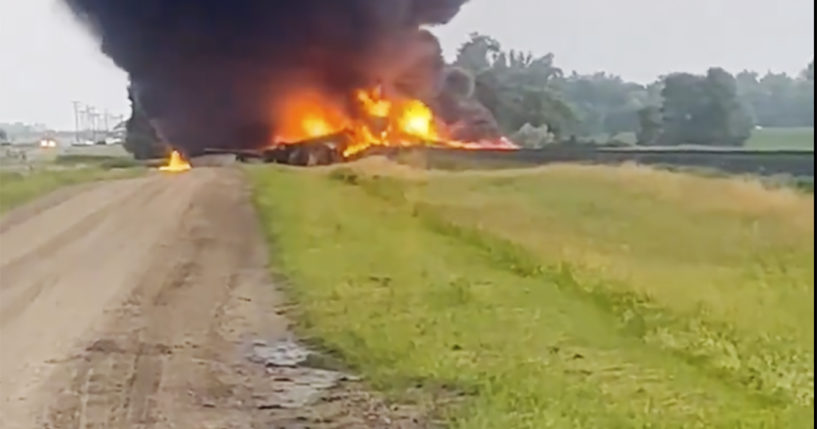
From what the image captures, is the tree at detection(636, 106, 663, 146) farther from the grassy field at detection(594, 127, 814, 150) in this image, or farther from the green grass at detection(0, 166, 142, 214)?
the green grass at detection(0, 166, 142, 214)

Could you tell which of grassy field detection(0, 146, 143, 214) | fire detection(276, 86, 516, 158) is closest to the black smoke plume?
fire detection(276, 86, 516, 158)

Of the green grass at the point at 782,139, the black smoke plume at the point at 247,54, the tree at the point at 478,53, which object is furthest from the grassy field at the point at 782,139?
the black smoke plume at the point at 247,54

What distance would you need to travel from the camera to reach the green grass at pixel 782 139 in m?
2.09

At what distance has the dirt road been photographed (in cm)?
304

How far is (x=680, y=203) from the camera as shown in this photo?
342 centimetres

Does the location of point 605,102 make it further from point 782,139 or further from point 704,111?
point 782,139

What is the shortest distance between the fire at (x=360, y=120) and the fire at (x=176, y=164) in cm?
190

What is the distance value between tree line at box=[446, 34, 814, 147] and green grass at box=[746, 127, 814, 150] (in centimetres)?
2

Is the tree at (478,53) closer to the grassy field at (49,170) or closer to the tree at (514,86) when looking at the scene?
the tree at (514,86)

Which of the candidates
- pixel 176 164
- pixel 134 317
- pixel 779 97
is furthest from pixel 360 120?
pixel 779 97

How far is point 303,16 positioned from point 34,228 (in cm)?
735

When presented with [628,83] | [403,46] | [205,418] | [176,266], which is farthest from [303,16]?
[205,418]

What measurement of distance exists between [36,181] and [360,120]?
26.0ft

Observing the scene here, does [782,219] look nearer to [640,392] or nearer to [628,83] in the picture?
[640,392]
